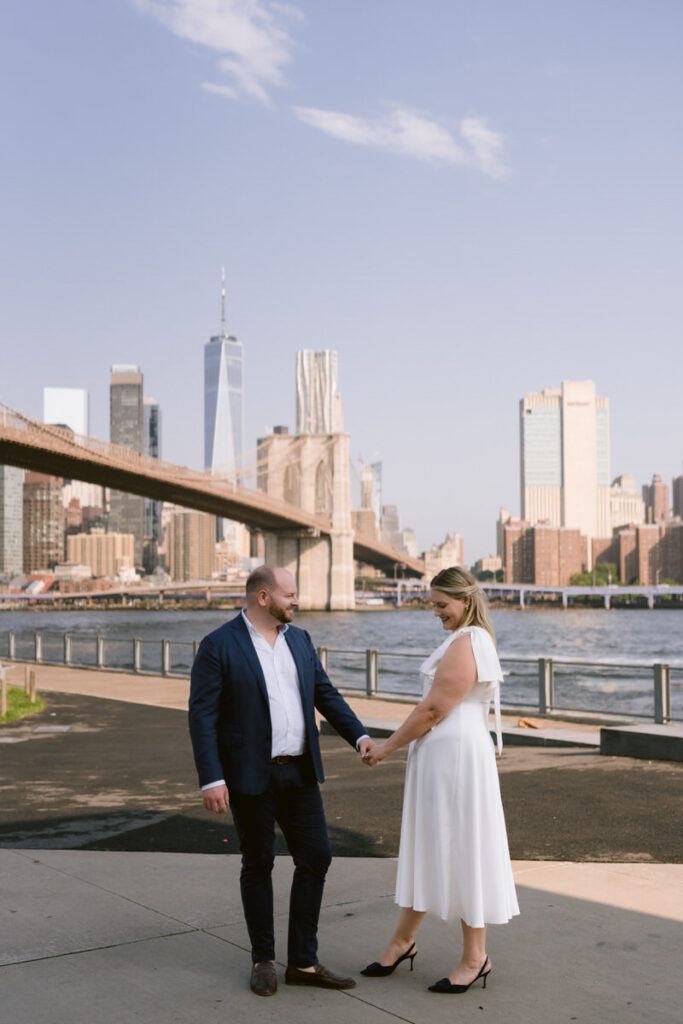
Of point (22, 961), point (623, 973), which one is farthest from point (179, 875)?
point (623, 973)

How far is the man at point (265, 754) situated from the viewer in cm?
423

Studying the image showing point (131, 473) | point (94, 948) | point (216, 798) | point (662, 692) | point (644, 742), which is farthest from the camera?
point (131, 473)

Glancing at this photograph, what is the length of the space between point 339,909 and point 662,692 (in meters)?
8.39

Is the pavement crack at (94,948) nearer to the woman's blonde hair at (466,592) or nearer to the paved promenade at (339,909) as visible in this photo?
the paved promenade at (339,909)

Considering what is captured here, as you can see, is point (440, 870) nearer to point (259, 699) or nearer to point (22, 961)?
point (259, 699)

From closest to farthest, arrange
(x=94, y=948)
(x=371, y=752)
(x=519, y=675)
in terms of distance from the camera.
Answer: (x=371, y=752), (x=94, y=948), (x=519, y=675)

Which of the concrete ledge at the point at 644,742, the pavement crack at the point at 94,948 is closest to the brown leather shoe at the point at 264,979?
the pavement crack at the point at 94,948

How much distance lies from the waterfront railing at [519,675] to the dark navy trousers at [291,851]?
5.28 meters

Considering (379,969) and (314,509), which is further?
(314,509)

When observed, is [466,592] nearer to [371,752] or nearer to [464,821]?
[371,752]

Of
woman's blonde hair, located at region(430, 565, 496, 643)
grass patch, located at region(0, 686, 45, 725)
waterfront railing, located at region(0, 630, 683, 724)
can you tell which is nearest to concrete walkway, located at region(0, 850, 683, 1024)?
woman's blonde hair, located at region(430, 565, 496, 643)

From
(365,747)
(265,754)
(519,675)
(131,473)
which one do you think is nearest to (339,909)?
(365,747)

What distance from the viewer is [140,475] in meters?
63.5

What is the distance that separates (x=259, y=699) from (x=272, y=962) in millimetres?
982
